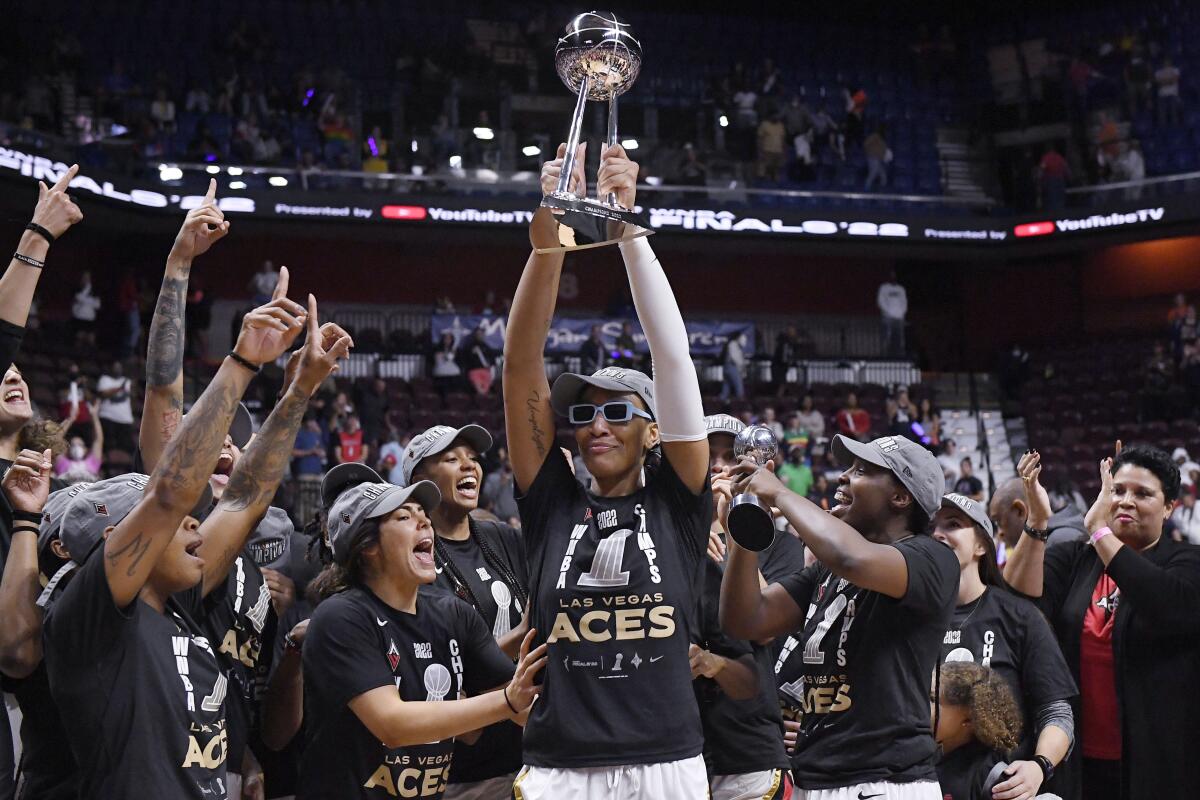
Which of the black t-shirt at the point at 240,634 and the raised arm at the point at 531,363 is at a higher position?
the raised arm at the point at 531,363

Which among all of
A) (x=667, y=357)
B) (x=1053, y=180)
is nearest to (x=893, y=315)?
→ (x=1053, y=180)

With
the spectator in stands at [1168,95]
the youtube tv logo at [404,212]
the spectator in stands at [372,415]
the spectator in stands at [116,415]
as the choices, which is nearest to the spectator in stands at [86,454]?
the spectator in stands at [116,415]

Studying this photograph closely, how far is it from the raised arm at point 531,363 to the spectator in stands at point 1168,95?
67.1 feet

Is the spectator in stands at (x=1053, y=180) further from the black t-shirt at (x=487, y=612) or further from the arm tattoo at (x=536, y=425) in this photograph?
the arm tattoo at (x=536, y=425)

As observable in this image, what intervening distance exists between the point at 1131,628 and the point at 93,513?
152 inches

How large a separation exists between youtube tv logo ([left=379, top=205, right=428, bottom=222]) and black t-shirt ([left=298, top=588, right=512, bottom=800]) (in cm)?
1528

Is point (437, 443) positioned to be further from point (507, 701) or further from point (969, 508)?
point (969, 508)

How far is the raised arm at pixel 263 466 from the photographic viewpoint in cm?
359

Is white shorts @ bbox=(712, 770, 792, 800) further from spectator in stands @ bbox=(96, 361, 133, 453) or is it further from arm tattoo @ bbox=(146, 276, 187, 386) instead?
spectator in stands @ bbox=(96, 361, 133, 453)

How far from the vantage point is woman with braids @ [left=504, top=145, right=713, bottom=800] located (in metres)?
3.07

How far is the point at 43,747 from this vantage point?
3443 mm

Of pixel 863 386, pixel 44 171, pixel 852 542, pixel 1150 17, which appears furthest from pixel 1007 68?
pixel 852 542

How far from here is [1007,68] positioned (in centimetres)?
2455

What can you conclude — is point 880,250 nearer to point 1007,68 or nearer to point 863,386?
point 863,386
